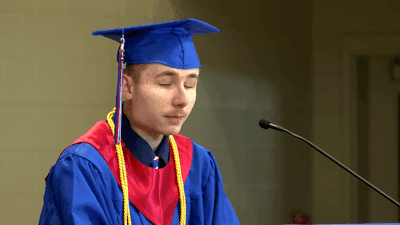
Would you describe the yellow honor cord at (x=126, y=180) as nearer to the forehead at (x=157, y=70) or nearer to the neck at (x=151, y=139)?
the neck at (x=151, y=139)

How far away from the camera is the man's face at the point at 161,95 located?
752 millimetres

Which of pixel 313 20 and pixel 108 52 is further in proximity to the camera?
pixel 313 20

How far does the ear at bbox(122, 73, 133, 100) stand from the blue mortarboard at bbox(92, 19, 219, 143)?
27mm

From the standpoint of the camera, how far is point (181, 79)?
759 millimetres

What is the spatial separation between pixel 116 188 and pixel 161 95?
20cm

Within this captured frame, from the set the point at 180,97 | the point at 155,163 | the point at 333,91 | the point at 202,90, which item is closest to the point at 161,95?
the point at 180,97

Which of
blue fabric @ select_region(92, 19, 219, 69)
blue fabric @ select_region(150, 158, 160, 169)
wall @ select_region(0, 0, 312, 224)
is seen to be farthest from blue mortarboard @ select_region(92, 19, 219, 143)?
wall @ select_region(0, 0, 312, 224)

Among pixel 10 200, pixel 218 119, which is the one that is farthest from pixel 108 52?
pixel 10 200

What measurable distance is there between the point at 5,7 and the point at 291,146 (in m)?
1.82

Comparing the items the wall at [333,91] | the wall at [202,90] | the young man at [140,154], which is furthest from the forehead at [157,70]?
the wall at [333,91]

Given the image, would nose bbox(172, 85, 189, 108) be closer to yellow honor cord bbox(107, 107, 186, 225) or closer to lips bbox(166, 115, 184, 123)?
lips bbox(166, 115, 184, 123)

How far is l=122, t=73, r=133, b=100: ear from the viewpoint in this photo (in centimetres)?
79

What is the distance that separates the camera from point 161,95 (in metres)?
0.75

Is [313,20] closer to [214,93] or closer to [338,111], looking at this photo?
[338,111]
